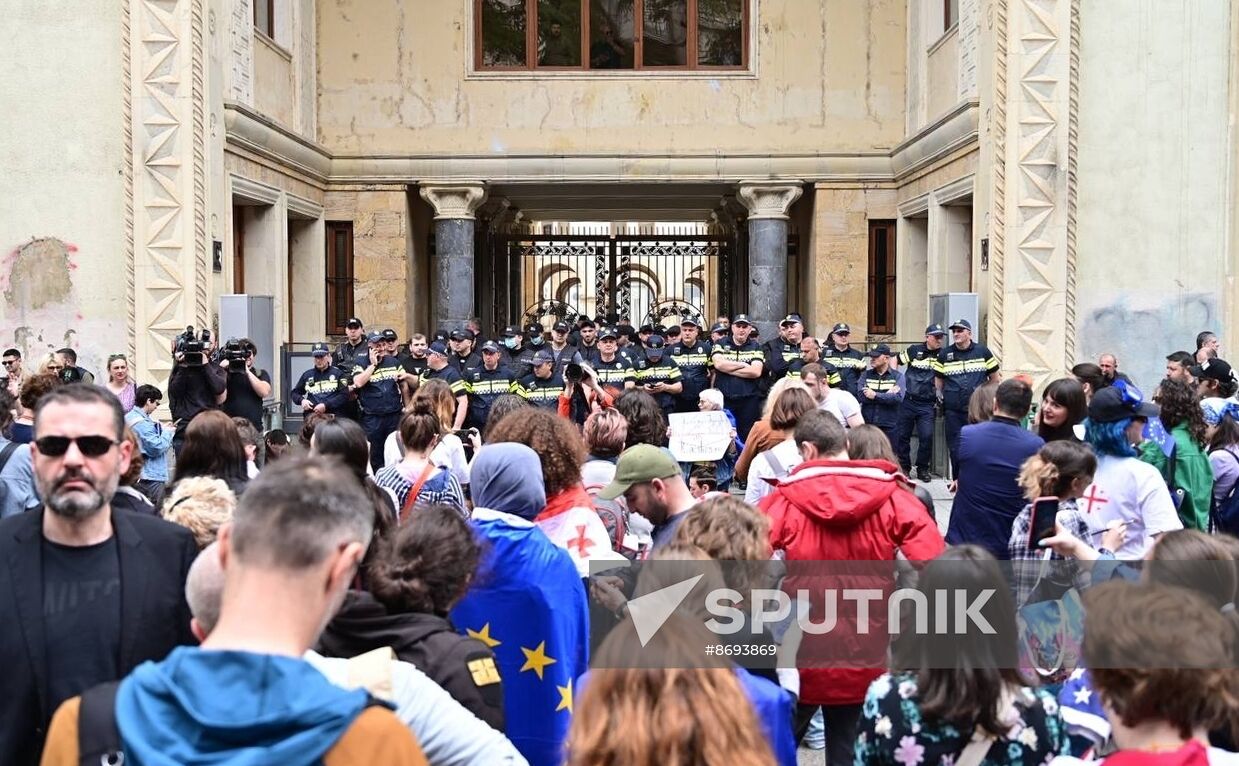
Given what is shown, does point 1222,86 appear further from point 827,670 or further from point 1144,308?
point 827,670

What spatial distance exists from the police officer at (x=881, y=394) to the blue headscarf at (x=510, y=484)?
9.79 metres

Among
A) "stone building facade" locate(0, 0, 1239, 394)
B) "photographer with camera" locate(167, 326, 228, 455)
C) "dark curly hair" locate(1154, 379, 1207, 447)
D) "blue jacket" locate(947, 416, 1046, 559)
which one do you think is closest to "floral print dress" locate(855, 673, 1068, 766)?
"blue jacket" locate(947, 416, 1046, 559)

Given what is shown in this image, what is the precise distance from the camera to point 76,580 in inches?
129

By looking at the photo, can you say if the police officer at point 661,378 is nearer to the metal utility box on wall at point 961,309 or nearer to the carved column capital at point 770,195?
the metal utility box on wall at point 961,309

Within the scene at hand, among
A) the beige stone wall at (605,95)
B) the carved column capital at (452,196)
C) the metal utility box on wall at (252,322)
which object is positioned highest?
the beige stone wall at (605,95)

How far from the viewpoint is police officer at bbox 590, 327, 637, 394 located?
13180mm

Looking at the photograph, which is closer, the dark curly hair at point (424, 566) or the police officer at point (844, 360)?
the dark curly hair at point (424, 566)

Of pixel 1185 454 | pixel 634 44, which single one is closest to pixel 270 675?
pixel 1185 454

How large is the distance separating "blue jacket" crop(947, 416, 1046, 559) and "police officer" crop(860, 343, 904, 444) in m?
7.59

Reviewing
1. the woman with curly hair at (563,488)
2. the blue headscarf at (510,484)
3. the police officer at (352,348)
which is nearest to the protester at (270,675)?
the blue headscarf at (510,484)

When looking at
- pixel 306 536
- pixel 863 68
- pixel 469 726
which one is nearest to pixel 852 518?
pixel 469 726

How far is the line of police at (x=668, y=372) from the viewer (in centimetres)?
1300

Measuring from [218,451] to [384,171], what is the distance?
621 inches

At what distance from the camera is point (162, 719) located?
6.88 ft
